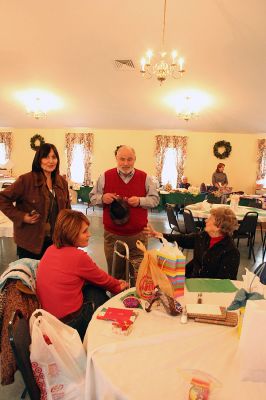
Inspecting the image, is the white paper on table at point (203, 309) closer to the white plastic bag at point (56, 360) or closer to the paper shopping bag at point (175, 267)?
the paper shopping bag at point (175, 267)

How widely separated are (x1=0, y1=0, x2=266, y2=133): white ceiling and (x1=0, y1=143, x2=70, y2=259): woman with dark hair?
368 cm

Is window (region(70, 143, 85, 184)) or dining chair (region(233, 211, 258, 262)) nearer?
dining chair (region(233, 211, 258, 262))

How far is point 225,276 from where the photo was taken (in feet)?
6.93

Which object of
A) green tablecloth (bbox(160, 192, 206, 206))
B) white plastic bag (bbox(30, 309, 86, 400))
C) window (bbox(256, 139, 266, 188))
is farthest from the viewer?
window (bbox(256, 139, 266, 188))

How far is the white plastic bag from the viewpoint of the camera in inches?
44.1

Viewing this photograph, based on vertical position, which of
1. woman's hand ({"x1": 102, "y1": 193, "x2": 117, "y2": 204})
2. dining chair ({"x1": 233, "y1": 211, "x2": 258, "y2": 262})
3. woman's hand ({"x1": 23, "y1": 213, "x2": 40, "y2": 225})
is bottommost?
dining chair ({"x1": 233, "y1": 211, "x2": 258, "y2": 262})

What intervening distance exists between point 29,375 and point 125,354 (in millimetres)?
374

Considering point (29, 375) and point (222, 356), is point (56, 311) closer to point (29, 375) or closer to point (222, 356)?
point (29, 375)

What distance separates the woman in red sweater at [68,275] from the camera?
1614mm

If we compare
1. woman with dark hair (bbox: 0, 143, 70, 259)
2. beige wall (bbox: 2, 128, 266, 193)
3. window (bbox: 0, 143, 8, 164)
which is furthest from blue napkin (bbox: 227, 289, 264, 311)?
window (bbox: 0, 143, 8, 164)

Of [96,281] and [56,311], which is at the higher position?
[96,281]

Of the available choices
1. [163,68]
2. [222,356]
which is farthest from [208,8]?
[222,356]

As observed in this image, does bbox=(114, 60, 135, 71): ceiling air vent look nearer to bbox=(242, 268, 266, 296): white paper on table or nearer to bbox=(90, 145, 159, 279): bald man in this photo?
bbox=(90, 145, 159, 279): bald man

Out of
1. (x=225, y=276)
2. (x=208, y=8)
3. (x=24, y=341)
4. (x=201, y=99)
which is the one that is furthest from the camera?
(x=201, y=99)
